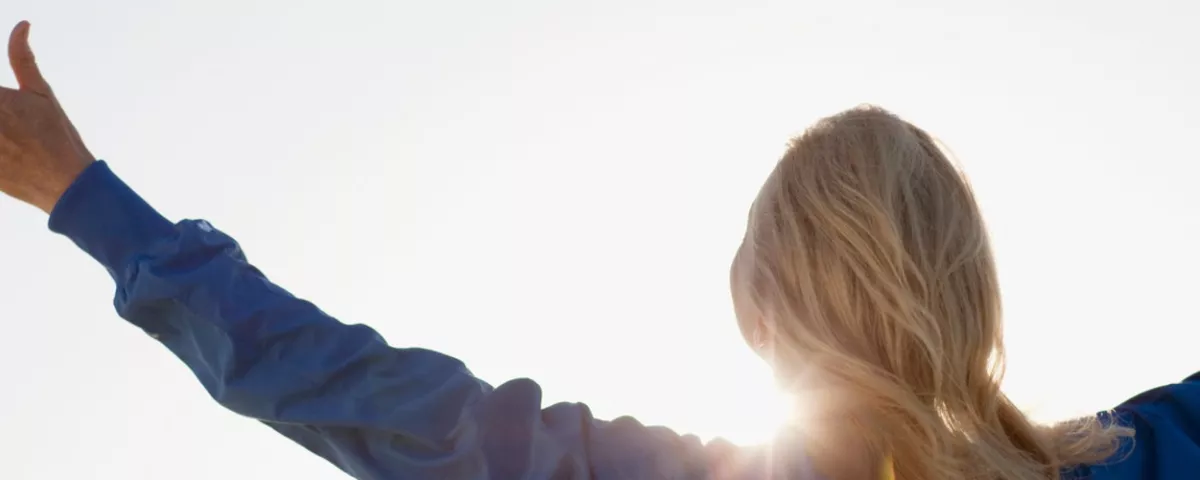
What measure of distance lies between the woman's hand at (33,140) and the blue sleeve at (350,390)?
261 millimetres

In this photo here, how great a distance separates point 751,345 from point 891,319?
1.08 feet

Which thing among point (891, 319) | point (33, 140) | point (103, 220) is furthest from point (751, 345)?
point (33, 140)

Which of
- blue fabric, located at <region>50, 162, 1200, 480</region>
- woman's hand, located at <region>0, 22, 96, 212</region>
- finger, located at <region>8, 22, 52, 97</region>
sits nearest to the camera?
blue fabric, located at <region>50, 162, 1200, 480</region>

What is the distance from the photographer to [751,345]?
4332mm

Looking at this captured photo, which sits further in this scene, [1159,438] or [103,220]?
[1159,438]

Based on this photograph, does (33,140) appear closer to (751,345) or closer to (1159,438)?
(751,345)

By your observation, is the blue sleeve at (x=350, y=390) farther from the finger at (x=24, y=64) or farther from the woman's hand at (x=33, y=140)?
the finger at (x=24, y=64)

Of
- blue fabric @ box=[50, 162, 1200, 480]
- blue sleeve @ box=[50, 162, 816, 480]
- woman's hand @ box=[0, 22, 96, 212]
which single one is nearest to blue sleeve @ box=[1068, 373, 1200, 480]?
blue fabric @ box=[50, 162, 1200, 480]

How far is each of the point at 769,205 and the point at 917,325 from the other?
47 cm

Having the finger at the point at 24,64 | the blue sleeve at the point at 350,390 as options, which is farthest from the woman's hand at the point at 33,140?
the blue sleeve at the point at 350,390

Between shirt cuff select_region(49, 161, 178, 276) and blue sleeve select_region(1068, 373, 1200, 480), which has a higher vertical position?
shirt cuff select_region(49, 161, 178, 276)

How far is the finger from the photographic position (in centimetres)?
434

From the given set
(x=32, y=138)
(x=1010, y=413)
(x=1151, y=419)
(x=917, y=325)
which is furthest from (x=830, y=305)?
(x=32, y=138)

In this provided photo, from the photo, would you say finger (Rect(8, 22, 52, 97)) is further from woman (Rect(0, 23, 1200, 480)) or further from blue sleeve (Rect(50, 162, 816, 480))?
blue sleeve (Rect(50, 162, 816, 480))
